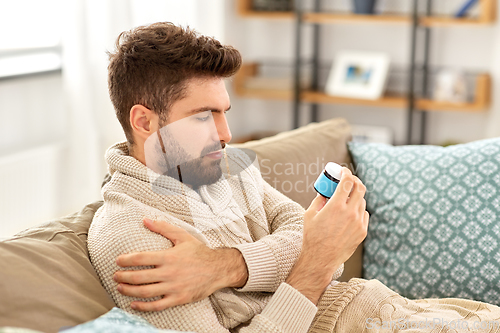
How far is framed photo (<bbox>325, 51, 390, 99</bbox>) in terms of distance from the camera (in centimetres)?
335

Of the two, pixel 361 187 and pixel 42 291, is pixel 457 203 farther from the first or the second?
pixel 42 291

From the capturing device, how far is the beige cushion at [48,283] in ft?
2.89

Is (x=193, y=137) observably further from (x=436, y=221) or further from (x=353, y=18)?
(x=353, y=18)

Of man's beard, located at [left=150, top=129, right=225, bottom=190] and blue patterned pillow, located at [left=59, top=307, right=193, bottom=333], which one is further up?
man's beard, located at [left=150, top=129, right=225, bottom=190]

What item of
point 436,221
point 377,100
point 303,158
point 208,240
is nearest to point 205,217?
point 208,240

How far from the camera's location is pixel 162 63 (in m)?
1.12

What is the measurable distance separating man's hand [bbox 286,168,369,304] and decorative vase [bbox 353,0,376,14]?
2374 millimetres

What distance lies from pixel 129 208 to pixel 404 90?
9.25 ft

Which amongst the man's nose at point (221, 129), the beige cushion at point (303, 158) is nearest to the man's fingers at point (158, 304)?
the man's nose at point (221, 129)

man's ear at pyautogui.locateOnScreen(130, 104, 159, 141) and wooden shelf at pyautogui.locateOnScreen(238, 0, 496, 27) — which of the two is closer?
man's ear at pyautogui.locateOnScreen(130, 104, 159, 141)

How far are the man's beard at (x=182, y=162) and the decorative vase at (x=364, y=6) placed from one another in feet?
7.81

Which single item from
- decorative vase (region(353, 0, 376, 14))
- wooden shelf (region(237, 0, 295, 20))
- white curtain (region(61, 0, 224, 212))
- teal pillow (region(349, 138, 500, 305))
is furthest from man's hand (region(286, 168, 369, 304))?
wooden shelf (region(237, 0, 295, 20))

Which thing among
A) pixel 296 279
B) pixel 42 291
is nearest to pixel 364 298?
pixel 296 279

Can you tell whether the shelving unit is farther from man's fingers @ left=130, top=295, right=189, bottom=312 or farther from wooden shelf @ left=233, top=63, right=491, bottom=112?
man's fingers @ left=130, top=295, right=189, bottom=312
